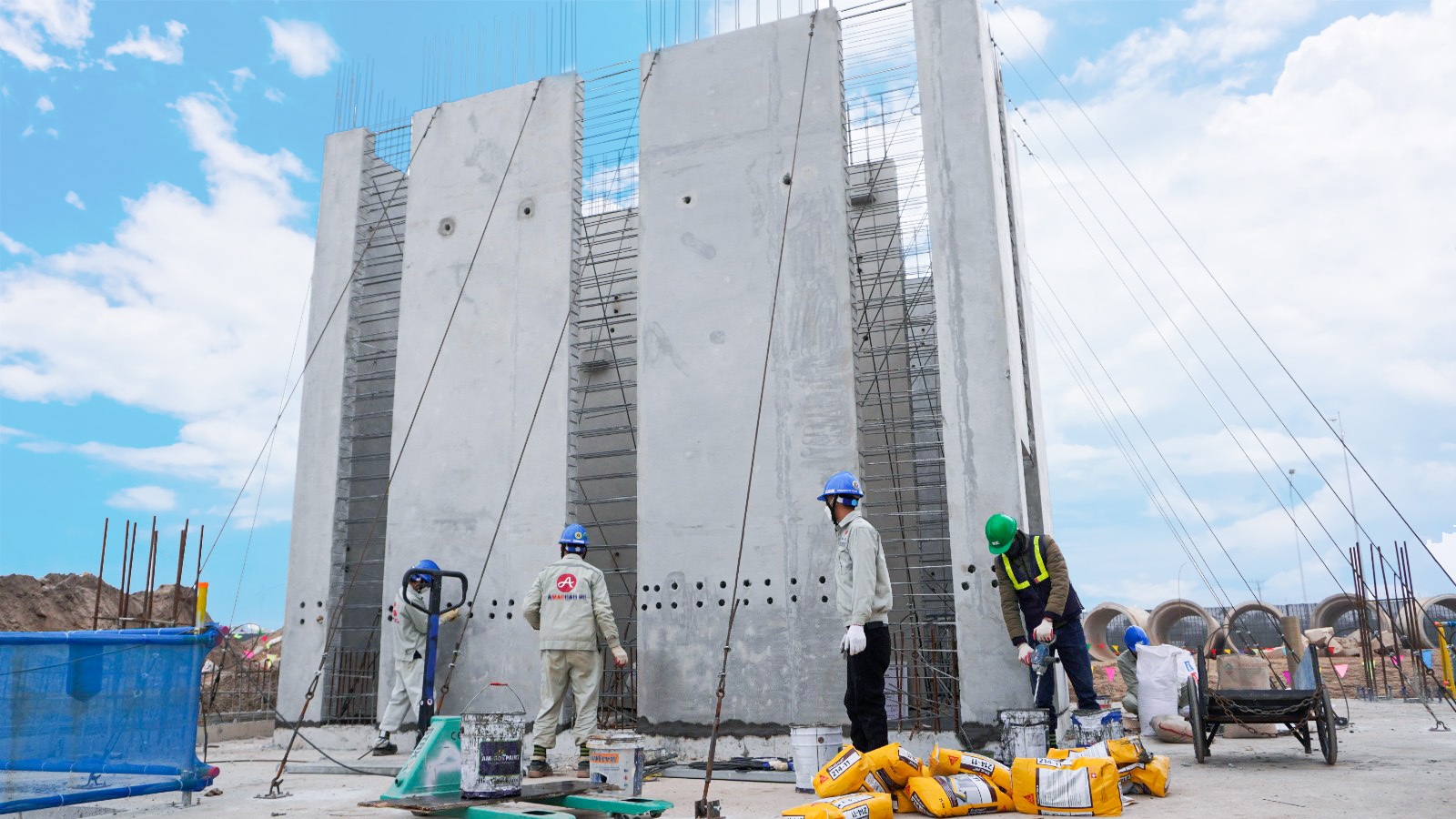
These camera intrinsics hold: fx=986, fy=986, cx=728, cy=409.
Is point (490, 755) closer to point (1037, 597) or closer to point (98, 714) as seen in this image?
point (98, 714)

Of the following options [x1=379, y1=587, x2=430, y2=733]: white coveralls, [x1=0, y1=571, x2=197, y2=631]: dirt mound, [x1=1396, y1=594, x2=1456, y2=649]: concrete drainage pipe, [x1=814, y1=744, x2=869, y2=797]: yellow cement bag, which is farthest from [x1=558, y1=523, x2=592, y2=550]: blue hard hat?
[x1=1396, y1=594, x2=1456, y2=649]: concrete drainage pipe

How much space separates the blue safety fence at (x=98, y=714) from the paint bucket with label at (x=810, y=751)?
3.49 meters

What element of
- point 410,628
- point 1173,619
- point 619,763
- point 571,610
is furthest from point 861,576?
point 1173,619

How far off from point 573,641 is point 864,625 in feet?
8.64

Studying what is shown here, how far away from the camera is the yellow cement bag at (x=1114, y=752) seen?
4961mm

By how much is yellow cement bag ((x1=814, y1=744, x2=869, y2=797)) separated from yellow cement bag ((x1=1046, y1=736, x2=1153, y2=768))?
1004mm

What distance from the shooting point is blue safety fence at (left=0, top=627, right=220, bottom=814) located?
525 cm

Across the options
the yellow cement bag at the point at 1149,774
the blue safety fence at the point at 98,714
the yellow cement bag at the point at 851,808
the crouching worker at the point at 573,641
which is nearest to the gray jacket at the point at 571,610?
the crouching worker at the point at 573,641

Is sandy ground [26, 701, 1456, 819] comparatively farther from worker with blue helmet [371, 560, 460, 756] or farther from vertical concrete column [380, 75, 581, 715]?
vertical concrete column [380, 75, 581, 715]

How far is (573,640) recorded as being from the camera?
769cm

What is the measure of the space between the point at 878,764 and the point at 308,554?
7700mm

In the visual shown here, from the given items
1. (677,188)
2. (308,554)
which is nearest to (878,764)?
(677,188)

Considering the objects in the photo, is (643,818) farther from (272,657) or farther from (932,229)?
(272,657)

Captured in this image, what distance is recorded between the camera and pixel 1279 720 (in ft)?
20.5
